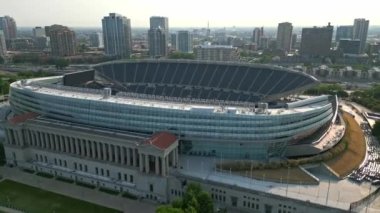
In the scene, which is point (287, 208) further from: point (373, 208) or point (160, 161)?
point (160, 161)

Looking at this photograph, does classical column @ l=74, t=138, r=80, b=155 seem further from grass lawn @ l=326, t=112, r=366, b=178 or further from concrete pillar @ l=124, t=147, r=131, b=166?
grass lawn @ l=326, t=112, r=366, b=178

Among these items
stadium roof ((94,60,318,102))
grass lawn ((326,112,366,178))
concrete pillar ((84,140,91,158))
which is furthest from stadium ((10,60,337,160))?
concrete pillar ((84,140,91,158))

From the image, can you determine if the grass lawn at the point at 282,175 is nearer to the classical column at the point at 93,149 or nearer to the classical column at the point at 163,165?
the classical column at the point at 163,165

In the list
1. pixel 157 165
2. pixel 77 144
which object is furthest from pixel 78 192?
pixel 157 165

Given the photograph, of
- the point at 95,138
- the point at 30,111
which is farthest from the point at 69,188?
the point at 30,111

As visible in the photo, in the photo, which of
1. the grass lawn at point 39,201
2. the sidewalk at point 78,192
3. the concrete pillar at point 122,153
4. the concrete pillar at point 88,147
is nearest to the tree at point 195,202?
the sidewalk at point 78,192

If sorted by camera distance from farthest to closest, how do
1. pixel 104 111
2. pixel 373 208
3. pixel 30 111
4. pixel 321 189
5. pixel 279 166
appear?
pixel 30 111 → pixel 104 111 → pixel 279 166 → pixel 321 189 → pixel 373 208
